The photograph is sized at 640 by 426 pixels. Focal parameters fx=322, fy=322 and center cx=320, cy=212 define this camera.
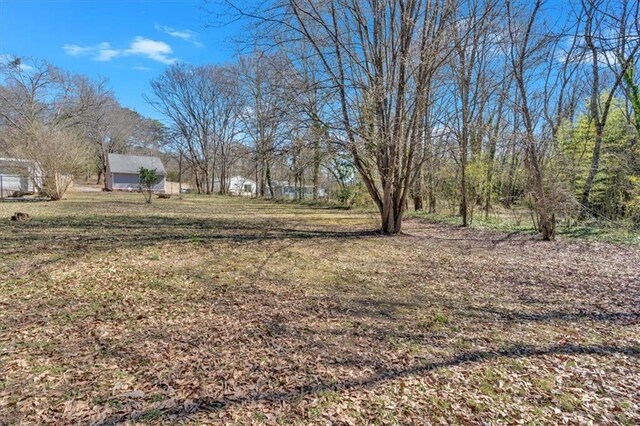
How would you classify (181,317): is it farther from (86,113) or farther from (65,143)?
(86,113)

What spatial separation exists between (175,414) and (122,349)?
0.98 metres

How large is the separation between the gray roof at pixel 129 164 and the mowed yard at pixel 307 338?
93.0ft

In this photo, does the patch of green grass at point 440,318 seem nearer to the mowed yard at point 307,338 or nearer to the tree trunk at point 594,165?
the mowed yard at point 307,338

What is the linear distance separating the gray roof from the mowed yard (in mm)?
28351

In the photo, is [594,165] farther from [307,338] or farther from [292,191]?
[292,191]

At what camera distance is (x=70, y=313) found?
3.14 metres

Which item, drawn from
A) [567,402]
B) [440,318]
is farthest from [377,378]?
[440,318]

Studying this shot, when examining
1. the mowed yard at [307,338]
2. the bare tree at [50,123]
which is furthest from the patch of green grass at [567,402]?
the bare tree at [50,123]

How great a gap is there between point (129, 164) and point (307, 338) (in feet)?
113

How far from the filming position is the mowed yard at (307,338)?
203cm

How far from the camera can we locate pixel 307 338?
2.88 m

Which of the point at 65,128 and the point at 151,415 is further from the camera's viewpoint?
the point at 65,128

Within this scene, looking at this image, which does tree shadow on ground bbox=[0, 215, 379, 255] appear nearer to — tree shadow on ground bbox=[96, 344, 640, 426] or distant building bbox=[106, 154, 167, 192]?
tree shadow on ground bbox=[96, 344, 640, 426]

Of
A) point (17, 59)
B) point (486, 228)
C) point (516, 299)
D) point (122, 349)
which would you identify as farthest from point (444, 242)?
point (17, 59)
